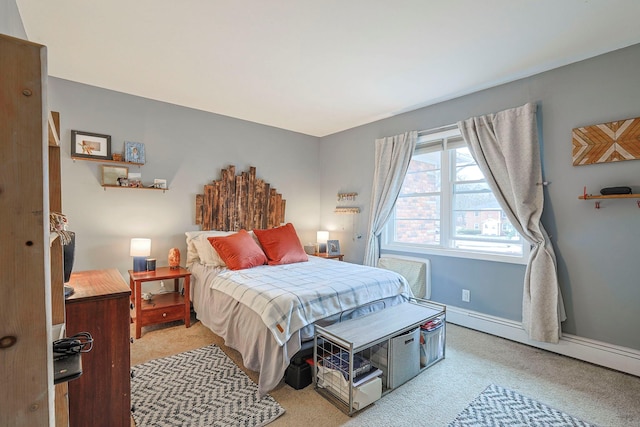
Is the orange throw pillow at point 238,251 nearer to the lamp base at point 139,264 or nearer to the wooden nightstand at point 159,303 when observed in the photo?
the wooden nightstand at point 159,303

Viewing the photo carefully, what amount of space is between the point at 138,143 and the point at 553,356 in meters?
4.57

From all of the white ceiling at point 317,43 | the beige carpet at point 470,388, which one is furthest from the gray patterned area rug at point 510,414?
the white ceiling at point 317,43

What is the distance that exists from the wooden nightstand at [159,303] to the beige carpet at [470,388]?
18 cm

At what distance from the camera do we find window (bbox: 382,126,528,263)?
10.1 ft

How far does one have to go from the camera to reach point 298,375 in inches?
82.0

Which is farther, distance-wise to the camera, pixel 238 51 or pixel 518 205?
pixel 518 205

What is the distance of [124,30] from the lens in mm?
2137

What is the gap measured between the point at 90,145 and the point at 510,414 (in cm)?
421

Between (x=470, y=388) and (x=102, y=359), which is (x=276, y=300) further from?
(x=470, y=388)

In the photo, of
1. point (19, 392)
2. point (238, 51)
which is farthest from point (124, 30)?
point (19, 392)

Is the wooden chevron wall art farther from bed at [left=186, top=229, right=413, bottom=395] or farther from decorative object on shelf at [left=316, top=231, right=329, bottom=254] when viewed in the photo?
decorative object on shelf at [left=316, top=231, right=329, bottom=254]

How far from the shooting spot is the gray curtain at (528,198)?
2602mm

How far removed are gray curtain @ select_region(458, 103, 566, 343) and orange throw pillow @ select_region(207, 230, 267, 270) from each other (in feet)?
8.25

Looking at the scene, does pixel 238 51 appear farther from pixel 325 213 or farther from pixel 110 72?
pixel 325 213
